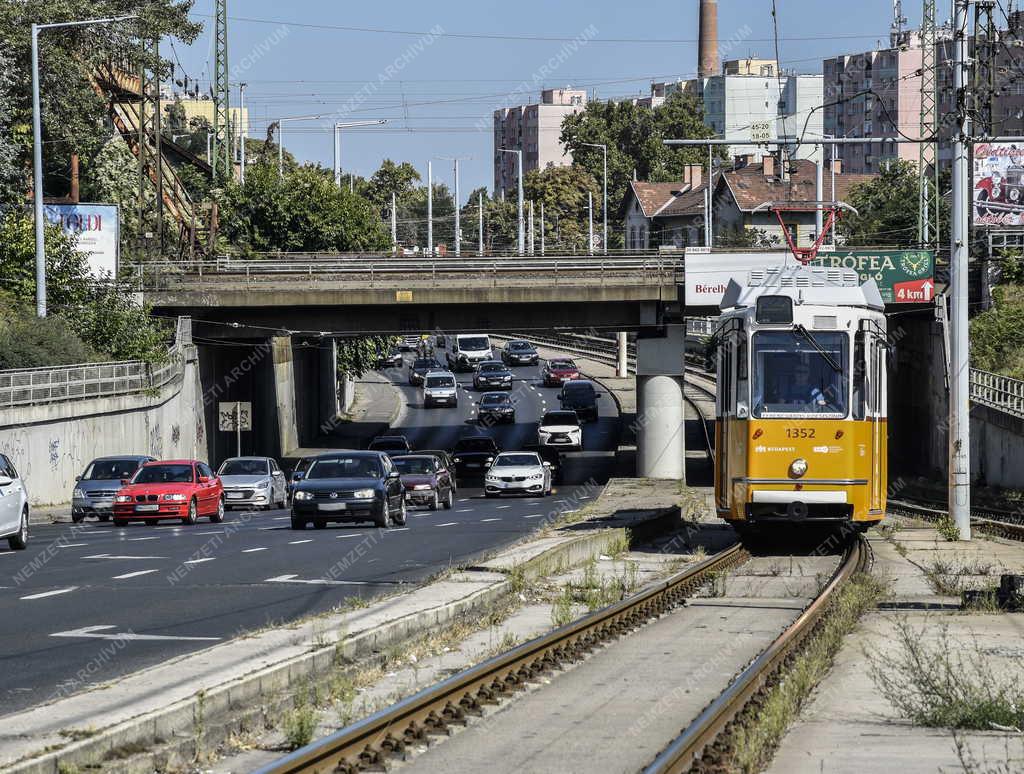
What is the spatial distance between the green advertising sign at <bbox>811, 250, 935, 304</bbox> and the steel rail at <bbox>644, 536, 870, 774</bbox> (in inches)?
1457

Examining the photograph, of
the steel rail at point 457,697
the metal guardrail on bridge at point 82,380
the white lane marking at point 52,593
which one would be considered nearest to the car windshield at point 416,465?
the metal guardrail on bridge at point 82,380

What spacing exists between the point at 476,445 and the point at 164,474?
25.9 m

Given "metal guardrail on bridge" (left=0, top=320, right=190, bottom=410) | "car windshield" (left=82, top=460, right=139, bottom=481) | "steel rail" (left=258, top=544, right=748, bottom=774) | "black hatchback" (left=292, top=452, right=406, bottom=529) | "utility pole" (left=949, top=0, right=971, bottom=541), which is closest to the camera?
"steel rail" (left=258, top=544, right=748, bottom=774)

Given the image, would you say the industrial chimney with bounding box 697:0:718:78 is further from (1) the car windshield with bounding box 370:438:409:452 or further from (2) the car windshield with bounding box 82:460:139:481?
(2) the car windshield with bounding box 82:460:139:481

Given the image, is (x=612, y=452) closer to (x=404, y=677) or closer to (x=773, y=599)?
(x=773, y=599)

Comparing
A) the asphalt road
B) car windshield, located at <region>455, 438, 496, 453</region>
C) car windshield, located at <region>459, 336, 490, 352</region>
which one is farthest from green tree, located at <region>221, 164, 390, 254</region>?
the asphalt road

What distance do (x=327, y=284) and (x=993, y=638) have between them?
A: 42.2 m

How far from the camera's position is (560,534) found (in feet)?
80.6

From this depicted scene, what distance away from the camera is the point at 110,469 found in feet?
124

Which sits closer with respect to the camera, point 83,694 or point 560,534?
point 83,694

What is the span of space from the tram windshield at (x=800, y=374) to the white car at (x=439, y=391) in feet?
226

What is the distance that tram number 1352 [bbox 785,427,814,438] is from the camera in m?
21.8

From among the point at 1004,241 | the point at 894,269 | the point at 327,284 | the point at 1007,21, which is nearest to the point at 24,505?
the point at 1007,21

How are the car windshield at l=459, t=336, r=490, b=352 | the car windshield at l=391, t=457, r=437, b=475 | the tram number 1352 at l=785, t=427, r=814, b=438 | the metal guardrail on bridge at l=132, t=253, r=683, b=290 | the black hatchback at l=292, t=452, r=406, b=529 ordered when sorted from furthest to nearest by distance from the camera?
the car windshield at l=459, t=336, r=490, b=352 → the metal guardrail on bridge at l=132, t=253, r=683, b=290 → the car windshield at l=391, t=457, r=437, b=475 → the black hatchback at l=292, t=452, r=406, b=529 → the tram number 1352 at l=785, t=427, r=814, b=438
